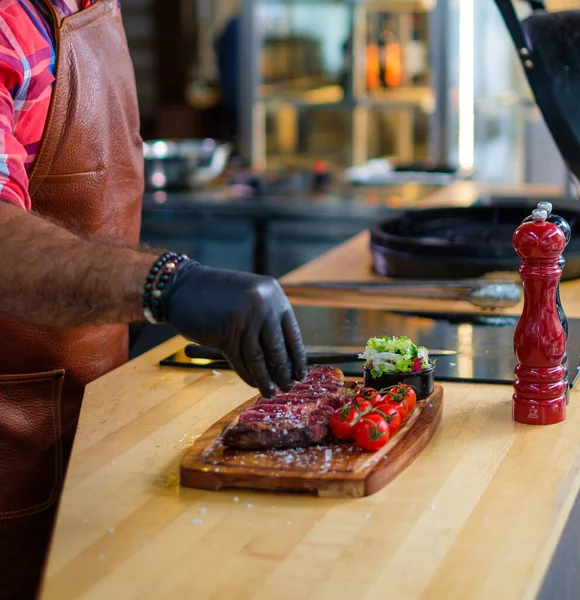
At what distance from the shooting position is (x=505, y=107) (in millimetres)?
5996

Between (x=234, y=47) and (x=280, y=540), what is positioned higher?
(x=234, y=47)

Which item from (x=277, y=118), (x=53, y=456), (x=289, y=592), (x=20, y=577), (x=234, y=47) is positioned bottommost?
(x=20, y=577)

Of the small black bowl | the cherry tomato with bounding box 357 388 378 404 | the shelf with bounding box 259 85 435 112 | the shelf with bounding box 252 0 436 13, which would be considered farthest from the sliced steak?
the shelf with bounding box 252 0 436 13

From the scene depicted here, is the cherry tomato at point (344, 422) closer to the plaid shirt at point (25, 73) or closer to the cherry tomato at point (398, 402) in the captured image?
the cherry tomato at point (398, 402)

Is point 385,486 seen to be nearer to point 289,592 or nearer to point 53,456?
point 289,592

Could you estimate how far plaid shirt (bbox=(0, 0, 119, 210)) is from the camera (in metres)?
1.39

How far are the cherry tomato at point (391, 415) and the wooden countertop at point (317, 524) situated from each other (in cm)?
5

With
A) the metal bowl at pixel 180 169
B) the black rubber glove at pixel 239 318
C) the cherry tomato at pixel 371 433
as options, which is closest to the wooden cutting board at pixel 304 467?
the cherry tomato at pixel 371 433

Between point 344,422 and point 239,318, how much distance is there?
0.82 feet

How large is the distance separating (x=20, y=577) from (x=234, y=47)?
4666 mm

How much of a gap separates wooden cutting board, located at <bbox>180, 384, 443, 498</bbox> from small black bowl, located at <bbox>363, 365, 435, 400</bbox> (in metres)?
0.14

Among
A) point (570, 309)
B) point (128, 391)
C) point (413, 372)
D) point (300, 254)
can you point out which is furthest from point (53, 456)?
point (300, 254)

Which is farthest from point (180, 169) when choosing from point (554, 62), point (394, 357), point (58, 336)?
point (394, 357)

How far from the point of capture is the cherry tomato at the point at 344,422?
4.16 feet
